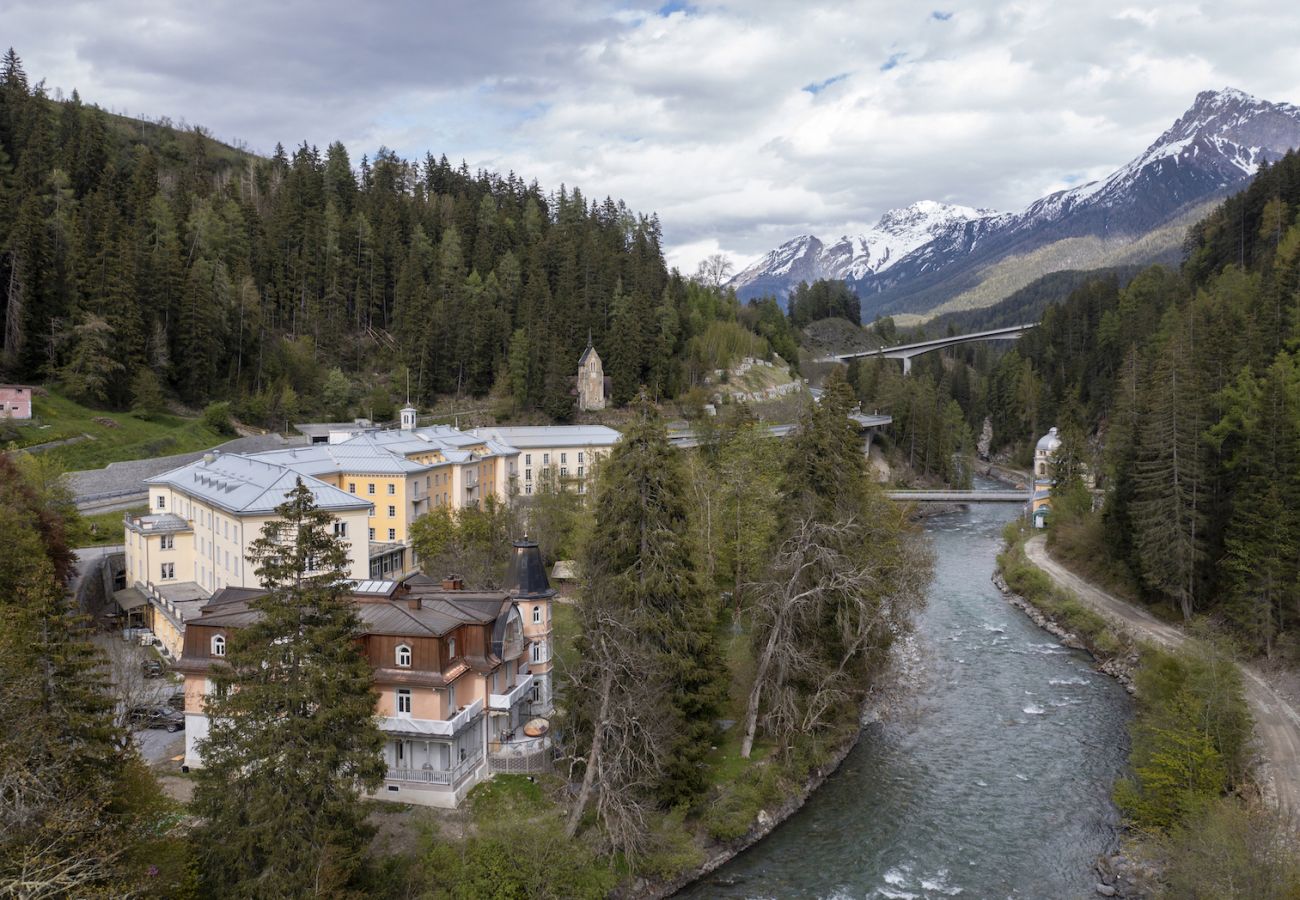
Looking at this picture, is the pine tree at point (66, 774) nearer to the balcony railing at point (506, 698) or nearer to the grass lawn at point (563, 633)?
the balcony railing at point (506, 698)

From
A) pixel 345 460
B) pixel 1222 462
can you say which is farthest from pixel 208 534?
pixel 1222 462

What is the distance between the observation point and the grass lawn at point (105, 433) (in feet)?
Answer: 146

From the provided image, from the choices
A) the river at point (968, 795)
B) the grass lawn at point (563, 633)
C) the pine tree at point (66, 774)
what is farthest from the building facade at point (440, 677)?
the river at point (968, 795)

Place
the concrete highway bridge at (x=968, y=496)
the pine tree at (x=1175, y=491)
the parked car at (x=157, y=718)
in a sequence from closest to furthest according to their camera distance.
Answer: the parked car at (x=157, y=718)
the pine tree at (x=1175, y=491)
the concrete highway bridge at (x=968, y=496)

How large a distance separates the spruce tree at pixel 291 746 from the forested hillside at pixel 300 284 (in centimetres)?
4427

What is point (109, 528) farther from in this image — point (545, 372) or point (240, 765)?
point (545, 372)

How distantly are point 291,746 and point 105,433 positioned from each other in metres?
41.6

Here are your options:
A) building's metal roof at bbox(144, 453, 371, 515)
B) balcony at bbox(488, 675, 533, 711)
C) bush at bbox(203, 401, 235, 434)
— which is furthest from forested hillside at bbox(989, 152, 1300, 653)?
bush at bbox(203, 401, 235, 434)

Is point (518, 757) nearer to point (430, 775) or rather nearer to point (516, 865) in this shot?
point (430, 775)

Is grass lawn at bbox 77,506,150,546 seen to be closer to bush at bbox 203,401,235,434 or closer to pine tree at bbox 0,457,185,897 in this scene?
bush at bbox 203,401,235,434

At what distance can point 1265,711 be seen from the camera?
86.0 ft

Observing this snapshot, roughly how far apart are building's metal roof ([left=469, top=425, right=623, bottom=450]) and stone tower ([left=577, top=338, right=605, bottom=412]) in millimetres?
14815

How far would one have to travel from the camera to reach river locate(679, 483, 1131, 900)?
63.1ft

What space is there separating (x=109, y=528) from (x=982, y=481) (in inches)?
3123
